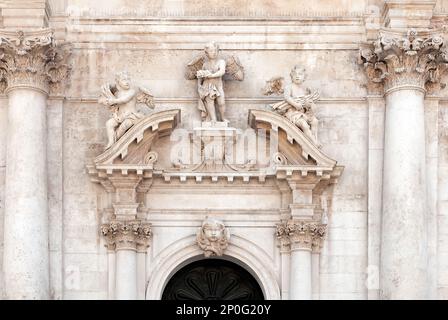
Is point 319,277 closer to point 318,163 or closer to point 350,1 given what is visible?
point 318,163

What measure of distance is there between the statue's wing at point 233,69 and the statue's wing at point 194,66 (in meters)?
0.41

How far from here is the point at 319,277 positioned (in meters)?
28.0

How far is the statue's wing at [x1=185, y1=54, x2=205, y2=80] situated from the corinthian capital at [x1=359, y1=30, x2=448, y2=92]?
8.79 feet

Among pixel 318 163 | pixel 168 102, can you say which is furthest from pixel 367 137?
pixel 168 102

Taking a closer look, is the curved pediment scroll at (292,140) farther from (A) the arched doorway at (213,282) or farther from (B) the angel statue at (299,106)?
(A) the arched doorway at (213,282)

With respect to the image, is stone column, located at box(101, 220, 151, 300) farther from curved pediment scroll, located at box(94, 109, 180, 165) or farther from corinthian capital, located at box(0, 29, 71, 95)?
corinthian capital, located at box(0, 29, 71, 95)

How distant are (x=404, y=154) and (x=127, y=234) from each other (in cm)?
434

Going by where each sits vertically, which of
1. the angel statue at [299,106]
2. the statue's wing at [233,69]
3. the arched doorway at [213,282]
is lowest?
the arched doorway at [213,282]

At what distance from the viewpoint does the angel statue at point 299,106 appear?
1105 inches

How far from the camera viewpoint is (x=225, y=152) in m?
28.3

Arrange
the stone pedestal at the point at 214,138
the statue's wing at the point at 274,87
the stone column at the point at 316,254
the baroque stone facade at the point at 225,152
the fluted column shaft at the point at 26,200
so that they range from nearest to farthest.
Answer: the fluted column shaft at the point at 26,200
the baroque stone facade at the point at 225,152
the stone column at the point at 316,254
the stone pedestal at the point at 214,138
the statue's wing at the point at 274,87

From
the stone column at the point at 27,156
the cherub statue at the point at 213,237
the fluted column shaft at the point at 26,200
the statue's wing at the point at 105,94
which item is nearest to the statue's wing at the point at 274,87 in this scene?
the cherub statue at the point at 213,237

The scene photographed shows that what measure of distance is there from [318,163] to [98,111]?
3.54 meters

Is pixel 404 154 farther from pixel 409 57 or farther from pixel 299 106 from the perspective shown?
pixel 299 106
